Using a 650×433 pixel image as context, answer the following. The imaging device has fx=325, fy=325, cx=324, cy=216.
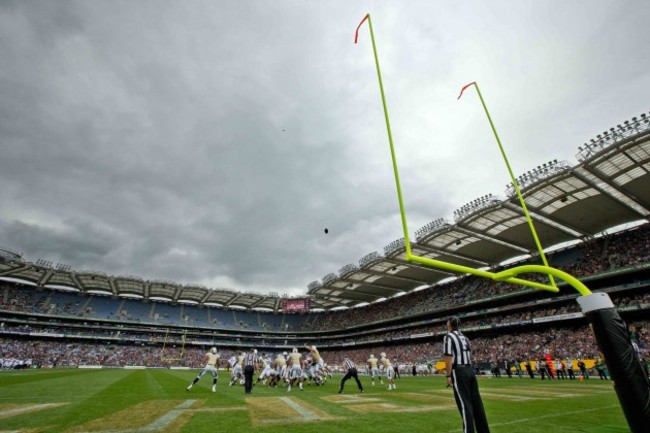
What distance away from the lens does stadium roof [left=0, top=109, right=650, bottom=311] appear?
66.8 feet

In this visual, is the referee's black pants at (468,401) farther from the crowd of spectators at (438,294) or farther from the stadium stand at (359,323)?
the crowd of spectators at (438,294)

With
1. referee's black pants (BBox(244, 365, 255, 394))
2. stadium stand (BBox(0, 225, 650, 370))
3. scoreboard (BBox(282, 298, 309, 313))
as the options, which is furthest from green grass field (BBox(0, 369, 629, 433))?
scoreboard (BBox(282, 298, 309, 313))

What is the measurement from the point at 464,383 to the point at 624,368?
6.10ft

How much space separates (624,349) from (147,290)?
65459 millimetres

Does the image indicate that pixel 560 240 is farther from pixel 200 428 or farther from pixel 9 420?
pixel 9 420

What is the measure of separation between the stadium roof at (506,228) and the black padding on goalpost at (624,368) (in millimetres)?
20533

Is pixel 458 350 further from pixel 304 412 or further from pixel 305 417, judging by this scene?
pixel 304 412

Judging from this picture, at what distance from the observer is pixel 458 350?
15.6 feet

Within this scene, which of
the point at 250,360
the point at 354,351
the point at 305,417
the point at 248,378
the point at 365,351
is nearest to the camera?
the point at 305,417

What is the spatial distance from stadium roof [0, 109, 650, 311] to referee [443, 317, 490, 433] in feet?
67.2

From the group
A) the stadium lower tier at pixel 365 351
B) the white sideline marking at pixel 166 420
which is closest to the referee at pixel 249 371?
the white sideline marking at pixel 166 420

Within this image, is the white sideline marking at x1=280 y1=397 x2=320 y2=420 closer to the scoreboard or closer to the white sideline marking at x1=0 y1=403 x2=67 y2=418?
the white sideline marking at x1=0 y1=403 x2=67 y2=418

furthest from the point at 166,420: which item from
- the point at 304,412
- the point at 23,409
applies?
the point at 23,409

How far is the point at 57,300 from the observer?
5362cm
